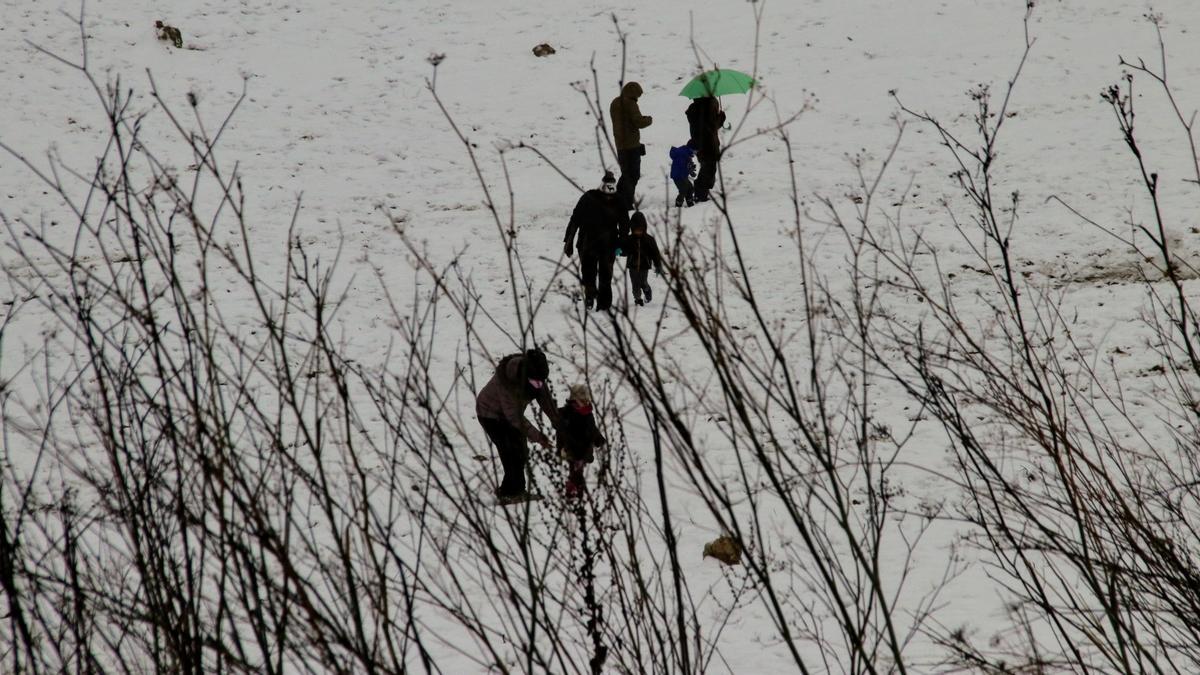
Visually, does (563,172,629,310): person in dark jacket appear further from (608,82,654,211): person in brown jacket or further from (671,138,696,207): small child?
(671,138,696,207): small child

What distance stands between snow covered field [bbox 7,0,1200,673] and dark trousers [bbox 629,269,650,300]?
0.28 m

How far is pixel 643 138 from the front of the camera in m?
13.1

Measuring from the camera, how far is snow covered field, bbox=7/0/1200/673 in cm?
830

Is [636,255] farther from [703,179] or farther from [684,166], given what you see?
[703,179]

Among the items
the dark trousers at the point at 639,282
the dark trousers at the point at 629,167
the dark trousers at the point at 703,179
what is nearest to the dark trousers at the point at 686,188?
the dark trousers at the point at 703,179

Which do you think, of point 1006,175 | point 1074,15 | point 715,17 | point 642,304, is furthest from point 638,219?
point 1074,15

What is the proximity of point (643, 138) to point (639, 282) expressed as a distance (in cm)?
487

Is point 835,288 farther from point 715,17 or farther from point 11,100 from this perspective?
point 11,100

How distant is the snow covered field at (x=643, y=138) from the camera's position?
327 inches

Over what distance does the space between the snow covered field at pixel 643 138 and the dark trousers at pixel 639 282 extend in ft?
0.90

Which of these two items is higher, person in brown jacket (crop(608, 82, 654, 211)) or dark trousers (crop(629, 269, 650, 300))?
person in brown jacket (crop(608, 82, 654, 211))

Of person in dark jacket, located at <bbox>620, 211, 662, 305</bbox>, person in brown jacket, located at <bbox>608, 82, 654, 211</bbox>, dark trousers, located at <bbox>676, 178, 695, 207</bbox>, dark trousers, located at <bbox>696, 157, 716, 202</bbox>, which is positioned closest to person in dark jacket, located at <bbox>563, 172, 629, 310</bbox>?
person in dark jacket, located at <bbox>620, 211, 662, 305</bbox>

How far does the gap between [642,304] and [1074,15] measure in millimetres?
10159

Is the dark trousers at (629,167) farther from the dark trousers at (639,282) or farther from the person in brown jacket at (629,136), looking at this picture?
the dark trousers at (639,282)
